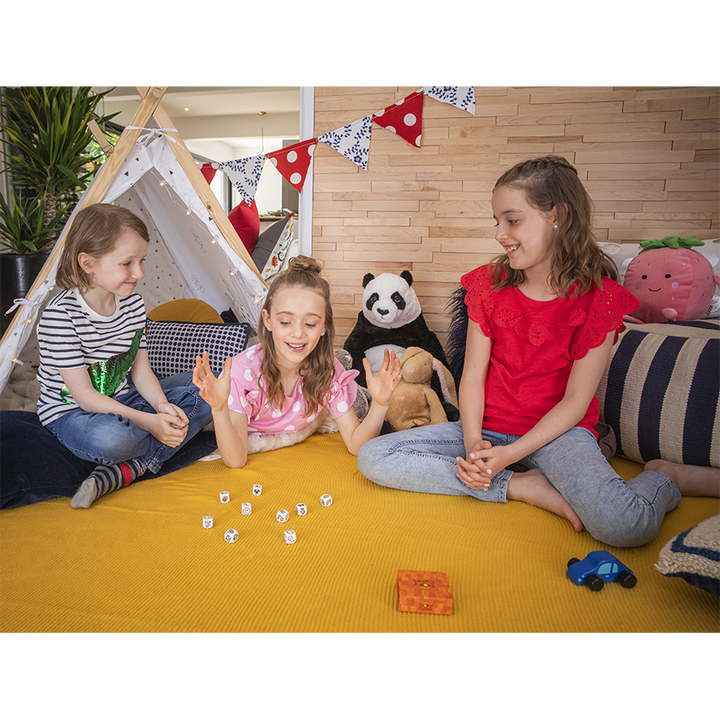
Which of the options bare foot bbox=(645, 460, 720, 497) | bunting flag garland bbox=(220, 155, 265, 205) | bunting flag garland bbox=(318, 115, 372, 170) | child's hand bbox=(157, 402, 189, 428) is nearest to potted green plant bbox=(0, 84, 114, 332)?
bunting flag garland bbox=(220, 155, 265, 205)

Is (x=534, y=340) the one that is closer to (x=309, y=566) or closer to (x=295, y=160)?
(x=309, y=566)

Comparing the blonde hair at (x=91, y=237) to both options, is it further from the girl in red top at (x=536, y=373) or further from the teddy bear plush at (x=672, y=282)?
the teddy bear plush at (x=672, y=282)

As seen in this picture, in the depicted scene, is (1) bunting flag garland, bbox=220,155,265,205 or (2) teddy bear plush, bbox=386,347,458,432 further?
(1) bunting flag garland, bbox=220,155,265,205

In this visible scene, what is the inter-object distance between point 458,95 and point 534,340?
1543mm

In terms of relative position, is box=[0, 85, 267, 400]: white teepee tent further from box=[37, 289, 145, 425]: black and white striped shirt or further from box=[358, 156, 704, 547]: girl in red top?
box=[358, 156, 704, 547]: girl in red top

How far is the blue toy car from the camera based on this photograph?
3.10 ft

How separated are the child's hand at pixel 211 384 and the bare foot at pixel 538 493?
2.53 ft

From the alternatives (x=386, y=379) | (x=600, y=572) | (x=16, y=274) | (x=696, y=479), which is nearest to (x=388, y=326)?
(x=386, y=379)

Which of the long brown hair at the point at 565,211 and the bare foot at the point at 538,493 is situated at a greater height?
the long brown hair at the point at 565,211

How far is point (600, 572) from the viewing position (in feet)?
3.14

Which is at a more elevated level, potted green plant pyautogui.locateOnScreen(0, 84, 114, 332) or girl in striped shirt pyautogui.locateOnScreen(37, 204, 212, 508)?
potted green plant pyautogui.locateOnScreen(0, 84, 114, 332)

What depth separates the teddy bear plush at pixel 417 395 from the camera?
1.89 m

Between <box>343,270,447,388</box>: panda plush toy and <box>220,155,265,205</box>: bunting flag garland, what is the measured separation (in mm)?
803

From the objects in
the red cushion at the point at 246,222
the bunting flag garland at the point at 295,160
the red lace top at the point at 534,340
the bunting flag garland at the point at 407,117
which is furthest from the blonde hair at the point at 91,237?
the red cushion at the point at 246,222
